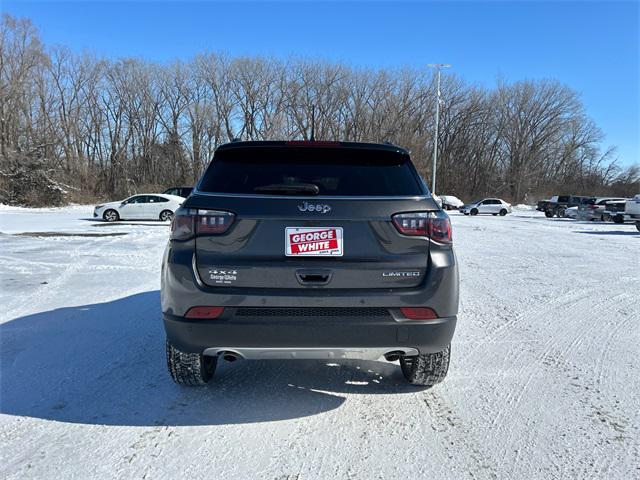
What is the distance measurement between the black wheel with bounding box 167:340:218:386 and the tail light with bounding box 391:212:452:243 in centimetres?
156

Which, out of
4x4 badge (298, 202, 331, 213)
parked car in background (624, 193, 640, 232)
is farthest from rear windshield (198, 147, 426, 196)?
parked car in background (624, 193, 640, 232)

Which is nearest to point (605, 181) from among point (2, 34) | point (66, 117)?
point (66, 117)

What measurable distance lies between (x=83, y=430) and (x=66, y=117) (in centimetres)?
Answer: 5276

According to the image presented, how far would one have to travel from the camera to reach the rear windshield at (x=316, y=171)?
2775mm

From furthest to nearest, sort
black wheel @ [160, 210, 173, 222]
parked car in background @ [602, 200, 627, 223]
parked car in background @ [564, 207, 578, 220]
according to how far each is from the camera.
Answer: parked car in background @ [564, 207, 578, 220] < parked car in background @ [602, 200, 627, 223] < black wheel @ [160, 210, 173, 222]

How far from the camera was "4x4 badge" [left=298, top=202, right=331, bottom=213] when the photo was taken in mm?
2570

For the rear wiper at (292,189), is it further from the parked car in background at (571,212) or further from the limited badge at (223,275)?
the parked car in background at (571,212)

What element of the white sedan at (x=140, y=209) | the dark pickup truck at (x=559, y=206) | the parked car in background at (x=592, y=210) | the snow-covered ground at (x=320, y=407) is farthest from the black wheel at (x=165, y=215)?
the dark pickup truck at (x=559, y=206)

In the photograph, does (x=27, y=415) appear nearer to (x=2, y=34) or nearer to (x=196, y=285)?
(x=196, y=285)

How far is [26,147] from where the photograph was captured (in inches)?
1468

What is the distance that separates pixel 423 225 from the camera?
2.64 metres

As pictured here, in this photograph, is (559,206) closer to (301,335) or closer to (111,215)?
(111,215)

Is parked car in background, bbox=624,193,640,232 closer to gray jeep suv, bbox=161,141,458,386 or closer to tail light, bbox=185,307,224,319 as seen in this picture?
gray jeep suv, bbox=161,141,458,386

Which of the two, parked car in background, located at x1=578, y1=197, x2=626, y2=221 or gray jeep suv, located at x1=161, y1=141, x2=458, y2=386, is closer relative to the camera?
gray jeep suv, located at x1=161, y1=141, x2=458, y2=386
